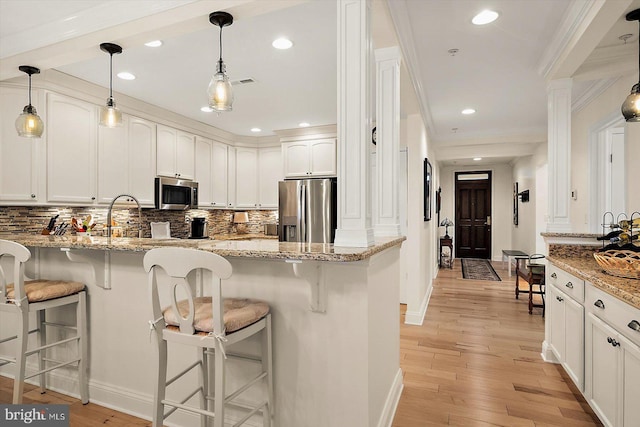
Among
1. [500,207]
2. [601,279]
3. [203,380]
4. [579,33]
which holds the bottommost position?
[203,380]

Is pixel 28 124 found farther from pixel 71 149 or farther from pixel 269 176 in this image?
pixel 269 176

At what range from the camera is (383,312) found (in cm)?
201

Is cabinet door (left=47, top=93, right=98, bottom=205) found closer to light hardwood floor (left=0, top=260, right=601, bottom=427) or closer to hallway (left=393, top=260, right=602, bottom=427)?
light hardwood floor (left=0, top=260, right=601, bottom=427)

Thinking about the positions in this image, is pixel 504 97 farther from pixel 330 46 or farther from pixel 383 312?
pixel 383 312

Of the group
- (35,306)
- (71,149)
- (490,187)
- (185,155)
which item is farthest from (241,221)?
(490,187)

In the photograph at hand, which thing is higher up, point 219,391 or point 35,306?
point 35,306

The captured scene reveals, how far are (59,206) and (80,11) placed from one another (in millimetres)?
2046

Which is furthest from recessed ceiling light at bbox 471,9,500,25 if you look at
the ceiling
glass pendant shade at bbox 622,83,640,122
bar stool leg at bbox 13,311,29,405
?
bar stool leg at bbox 13,311,29,405

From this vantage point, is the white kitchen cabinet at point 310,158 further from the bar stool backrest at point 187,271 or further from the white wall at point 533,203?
the bar stool backrest at point 187,271

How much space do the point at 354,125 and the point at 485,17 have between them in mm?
1559

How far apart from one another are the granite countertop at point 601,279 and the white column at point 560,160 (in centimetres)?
39

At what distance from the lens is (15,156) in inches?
127

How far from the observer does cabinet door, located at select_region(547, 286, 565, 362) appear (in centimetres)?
266

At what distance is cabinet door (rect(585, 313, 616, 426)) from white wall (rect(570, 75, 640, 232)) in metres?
1.99
